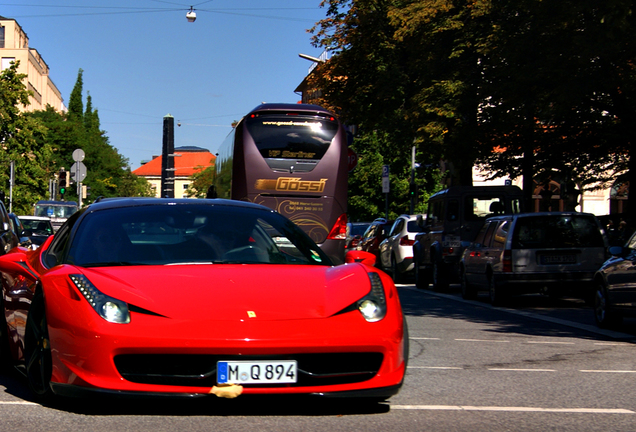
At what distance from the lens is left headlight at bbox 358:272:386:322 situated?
5305 mm

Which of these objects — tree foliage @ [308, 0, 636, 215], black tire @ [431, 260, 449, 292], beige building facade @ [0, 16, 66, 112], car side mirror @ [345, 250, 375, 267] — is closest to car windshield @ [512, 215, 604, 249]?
tree foliage @ [308, 0, 636, 215]

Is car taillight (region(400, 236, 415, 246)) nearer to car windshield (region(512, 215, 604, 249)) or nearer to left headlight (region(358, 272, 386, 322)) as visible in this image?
car windshield (region(512, 215, 604, 249))

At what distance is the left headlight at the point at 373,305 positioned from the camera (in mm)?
5305

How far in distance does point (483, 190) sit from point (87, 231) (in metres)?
16.3

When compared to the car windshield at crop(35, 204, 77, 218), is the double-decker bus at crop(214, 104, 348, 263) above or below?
above

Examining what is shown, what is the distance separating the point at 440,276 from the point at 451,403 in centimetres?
1480

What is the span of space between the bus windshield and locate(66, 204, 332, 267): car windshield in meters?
12.8

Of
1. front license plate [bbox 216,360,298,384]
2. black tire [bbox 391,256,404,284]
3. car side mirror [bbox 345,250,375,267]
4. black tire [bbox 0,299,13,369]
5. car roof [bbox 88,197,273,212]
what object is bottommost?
black tire [bbox 391,256,404,284]

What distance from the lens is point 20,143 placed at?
2053 inches

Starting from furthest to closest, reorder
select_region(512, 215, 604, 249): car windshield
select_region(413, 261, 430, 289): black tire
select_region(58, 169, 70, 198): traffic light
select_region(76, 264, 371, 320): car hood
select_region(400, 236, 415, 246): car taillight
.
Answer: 1. select_region(58, 169, 70, 198): traffic light
2. select_region(400, 236, 415, 246): car taillight
3. select_region(413, 261, 430, 289): black tire
4. select_region(512, 215, 604, 249): car windshield
5. select_region(76, 264, 371, 320): car hood

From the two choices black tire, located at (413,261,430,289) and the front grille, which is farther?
black tire, located at (413,261,430,289)

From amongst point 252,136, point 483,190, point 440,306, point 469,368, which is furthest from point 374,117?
point 469,368

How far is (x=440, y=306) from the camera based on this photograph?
16422mm

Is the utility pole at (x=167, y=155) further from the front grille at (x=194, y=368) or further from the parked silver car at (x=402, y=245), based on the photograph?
the front grille at (x=194, y=368)
